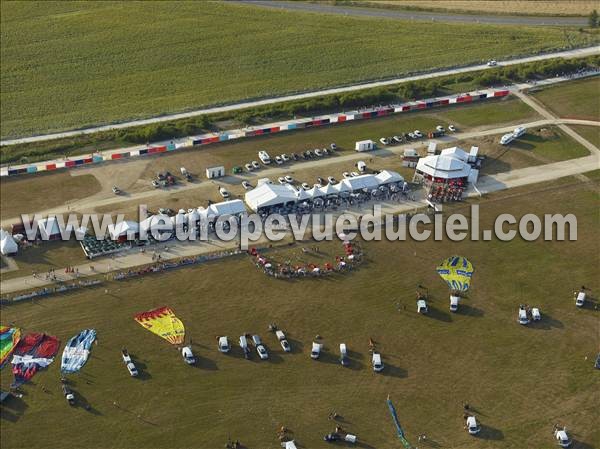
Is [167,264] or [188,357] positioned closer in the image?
[188,357]

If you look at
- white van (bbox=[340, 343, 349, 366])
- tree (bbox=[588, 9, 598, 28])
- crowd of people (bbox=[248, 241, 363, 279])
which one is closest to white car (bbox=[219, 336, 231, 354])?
white van (bbox=[340, 343, 349, 366])

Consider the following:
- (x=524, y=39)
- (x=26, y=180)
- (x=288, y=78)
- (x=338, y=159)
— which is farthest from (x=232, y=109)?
(x=524, y=39)

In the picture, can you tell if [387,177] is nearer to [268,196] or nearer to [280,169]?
[280,169]

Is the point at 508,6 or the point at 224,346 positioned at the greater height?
the point at 508,6

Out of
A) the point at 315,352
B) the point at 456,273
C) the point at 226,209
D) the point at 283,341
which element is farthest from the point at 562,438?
the point at 226,209

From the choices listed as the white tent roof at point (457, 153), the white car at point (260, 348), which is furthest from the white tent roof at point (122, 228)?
the white tent roof at point (457, 153)

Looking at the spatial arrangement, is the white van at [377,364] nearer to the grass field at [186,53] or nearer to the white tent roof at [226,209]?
the white tent roof at [226,209]

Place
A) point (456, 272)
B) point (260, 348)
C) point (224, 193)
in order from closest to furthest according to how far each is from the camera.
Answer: point (260, 348) → point (456, 272) → point (224, 193)
